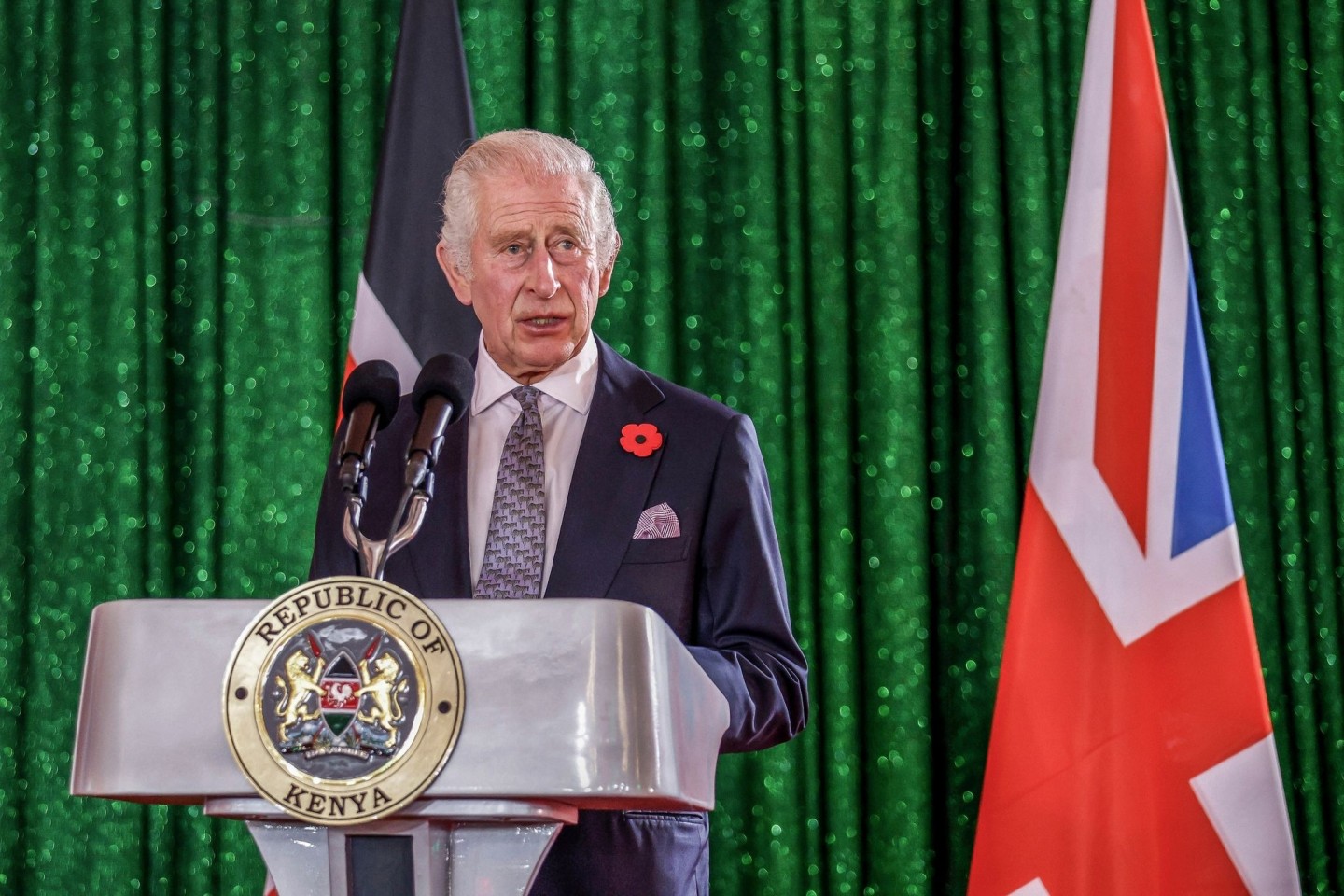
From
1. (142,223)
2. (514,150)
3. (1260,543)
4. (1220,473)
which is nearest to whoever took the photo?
(514,150)

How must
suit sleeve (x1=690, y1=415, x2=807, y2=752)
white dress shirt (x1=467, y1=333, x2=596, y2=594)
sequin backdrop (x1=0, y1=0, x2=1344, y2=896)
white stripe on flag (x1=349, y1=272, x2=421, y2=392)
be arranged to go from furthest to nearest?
sequin backdrop (x1=0, y1=0, x2=1344, y2=896)
white stripe on flag (x1=349, y1=272, x2=421, y2=392)
white dress shirt (x1=467, y1=333, x2=596, y2=594)
suit sleeve (x1=690, y1=415, x2=807, y2=752)

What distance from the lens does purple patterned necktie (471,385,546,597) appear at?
5.12 feet

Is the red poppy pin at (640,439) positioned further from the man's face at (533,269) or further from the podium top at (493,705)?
the podium top at (493,705)

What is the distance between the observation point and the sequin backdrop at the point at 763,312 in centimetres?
280

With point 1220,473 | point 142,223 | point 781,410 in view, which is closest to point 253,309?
point 142,223

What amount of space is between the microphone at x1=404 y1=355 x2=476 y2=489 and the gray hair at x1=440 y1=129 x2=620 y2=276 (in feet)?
1.61

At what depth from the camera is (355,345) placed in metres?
2.67

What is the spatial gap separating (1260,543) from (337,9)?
2106 mm

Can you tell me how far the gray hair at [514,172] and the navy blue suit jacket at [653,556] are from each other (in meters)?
0.21

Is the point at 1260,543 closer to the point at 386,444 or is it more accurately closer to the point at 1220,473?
the point at 1220,473

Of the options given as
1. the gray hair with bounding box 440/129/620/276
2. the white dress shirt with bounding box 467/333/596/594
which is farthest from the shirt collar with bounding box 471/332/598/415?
the gray hair with bounding box 440/129/620/276

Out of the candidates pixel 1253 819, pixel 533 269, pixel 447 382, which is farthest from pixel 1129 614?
pixel 447 382

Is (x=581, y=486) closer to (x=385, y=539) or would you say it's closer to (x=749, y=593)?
(x=749, y=593)

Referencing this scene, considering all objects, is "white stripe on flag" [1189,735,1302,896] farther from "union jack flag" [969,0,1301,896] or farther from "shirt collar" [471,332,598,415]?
"shirt collar" [471,332,598,415]
